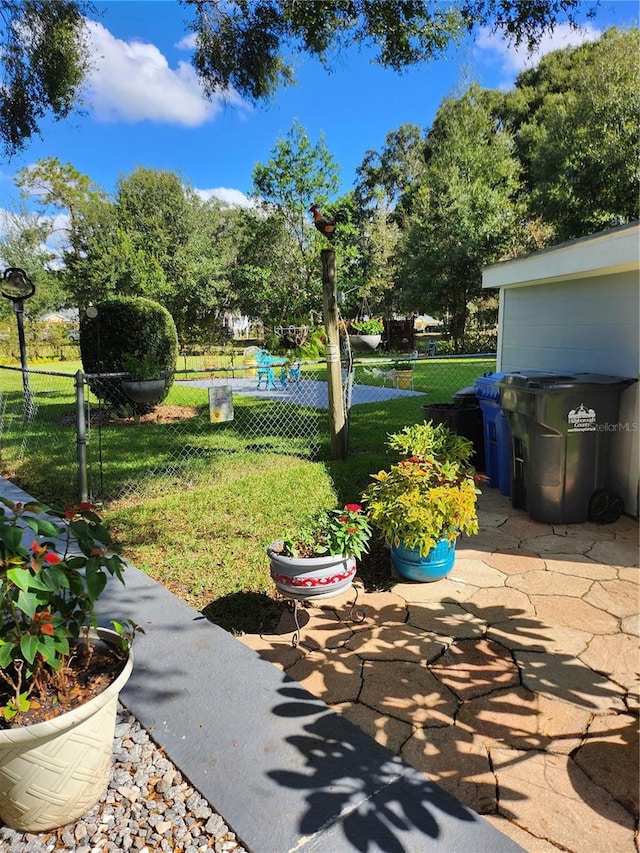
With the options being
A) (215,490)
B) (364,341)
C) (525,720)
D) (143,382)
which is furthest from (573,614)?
(364,341)

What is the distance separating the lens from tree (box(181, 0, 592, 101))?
168 inches

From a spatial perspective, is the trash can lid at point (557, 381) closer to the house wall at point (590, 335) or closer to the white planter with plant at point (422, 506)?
the house wall at point (590, 335)

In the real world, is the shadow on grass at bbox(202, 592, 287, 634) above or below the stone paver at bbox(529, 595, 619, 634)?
below

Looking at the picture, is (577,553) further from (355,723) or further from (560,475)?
(355,723)

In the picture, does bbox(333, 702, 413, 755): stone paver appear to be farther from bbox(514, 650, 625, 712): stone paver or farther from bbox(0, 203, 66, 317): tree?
bbox(0, 203, 66, 317): tree

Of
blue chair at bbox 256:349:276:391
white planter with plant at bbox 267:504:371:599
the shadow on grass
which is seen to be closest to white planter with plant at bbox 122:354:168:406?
blue chair at bbox 256:349:276:391

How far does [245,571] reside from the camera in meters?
3.32

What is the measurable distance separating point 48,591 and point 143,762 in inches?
29.3

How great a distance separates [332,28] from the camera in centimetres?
454

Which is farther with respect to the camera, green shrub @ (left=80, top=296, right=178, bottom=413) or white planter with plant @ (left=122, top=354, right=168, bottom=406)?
green shrub @ (left=80, top=296, right=178, bottom=413)

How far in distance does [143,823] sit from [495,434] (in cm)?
416

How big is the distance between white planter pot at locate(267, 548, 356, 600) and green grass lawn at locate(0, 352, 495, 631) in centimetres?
44

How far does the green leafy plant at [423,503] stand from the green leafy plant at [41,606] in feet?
5.34

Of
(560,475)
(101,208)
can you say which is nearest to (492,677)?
(560,475)
